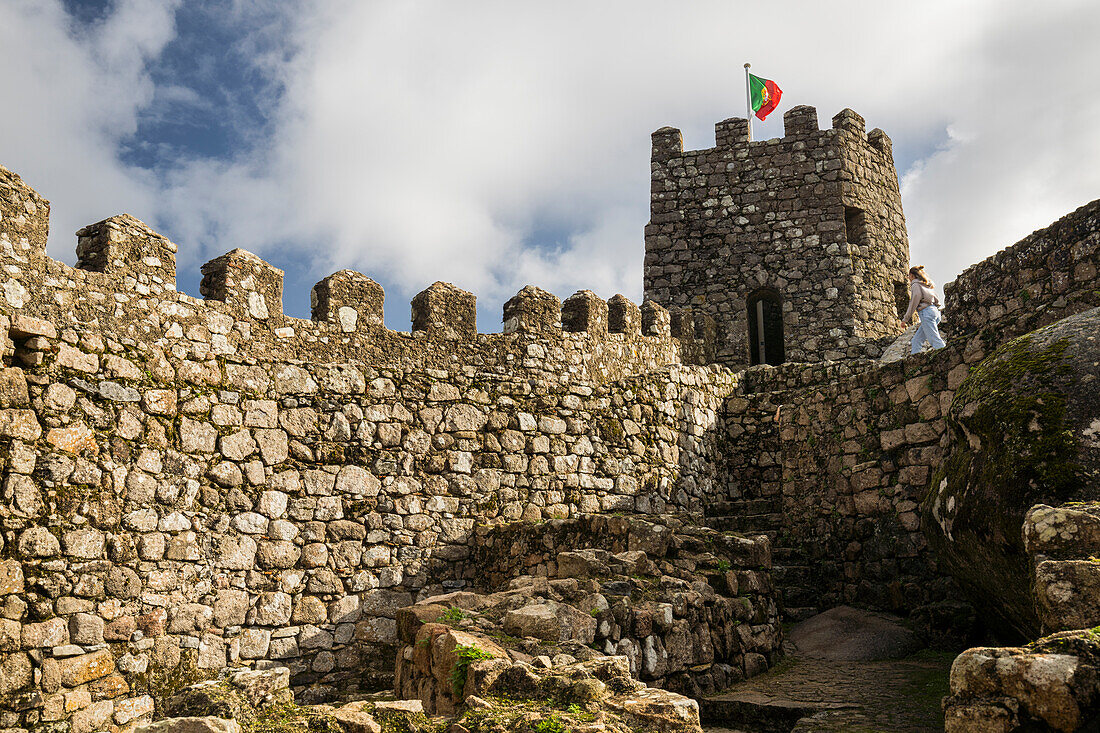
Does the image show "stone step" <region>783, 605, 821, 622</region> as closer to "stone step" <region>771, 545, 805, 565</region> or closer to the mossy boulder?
"stone step" <region>771, 545, 805, 565</region>

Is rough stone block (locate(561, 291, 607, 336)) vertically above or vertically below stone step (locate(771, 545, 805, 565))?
above

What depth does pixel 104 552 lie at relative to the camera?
20.0 ft

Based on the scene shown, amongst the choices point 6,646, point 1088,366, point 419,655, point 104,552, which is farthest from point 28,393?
point 1088,366

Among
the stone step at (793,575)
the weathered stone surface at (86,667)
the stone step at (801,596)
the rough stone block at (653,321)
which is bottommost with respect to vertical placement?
the weathered stone surface at (86,667)

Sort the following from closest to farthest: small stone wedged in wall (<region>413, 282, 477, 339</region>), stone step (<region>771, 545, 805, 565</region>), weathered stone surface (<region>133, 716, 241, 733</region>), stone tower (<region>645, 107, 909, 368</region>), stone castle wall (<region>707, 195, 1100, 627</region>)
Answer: weathered stone surface (<region>133, 716, 241, 733</region>)
stone castle wall (<region>707, 195, 1100, 627</region>)
stone step (<region>771, 545, 805, 565</region>)
small stone wedged in wall (<region>413, 282, 477, 339</region>)
stone tower (<region>645, 107, 909, 368</region>)

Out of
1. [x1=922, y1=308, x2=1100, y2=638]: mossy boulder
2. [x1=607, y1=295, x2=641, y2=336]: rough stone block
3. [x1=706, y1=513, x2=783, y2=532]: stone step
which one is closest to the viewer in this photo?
[x1=922, y1=308, x2=1100, y2=638]: mossy boulder

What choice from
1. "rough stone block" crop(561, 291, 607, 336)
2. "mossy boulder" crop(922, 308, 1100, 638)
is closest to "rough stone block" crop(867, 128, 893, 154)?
"rough stone block" crop(561, 291, 607, 336)

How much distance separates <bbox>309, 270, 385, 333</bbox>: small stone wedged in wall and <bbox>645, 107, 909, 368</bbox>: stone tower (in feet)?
24.6

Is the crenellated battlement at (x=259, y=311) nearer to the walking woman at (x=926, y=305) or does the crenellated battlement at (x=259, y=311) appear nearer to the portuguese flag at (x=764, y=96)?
the walking woman at (x=926, y=305)

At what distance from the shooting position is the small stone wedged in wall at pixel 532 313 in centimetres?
1088

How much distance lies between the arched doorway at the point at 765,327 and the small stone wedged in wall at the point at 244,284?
982 centimetres

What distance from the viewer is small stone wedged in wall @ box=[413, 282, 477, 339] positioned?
10.0m

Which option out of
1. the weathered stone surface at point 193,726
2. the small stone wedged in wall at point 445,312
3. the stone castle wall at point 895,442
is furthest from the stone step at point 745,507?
the weathered stone surface at point 193,726

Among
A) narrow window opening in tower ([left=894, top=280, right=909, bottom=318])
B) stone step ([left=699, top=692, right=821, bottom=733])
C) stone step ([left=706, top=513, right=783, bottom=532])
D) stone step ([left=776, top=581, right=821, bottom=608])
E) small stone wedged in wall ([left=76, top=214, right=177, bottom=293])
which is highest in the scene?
narrow window opening in tower ([left=894, top=280, right=909, bottom=318])
